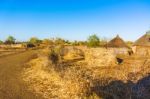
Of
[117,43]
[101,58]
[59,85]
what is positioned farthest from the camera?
[117,43]

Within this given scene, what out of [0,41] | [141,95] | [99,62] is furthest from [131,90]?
[0,41]

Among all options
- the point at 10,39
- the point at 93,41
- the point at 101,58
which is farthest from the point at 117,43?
the point at 10,39

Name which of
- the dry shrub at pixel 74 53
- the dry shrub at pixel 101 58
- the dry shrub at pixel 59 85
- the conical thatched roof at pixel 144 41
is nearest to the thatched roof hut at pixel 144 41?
the conical thatched roof at pixel 144 41

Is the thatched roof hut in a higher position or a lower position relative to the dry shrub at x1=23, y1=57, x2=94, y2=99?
higher

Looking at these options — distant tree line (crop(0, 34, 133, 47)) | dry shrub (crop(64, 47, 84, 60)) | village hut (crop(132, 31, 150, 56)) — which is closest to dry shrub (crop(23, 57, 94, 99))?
dry shrub (crop(64, 47, 84, 60))

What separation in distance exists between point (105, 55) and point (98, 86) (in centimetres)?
1290

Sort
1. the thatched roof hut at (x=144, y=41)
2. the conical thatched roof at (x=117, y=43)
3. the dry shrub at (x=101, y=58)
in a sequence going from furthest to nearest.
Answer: the conical thatched roof at (x=117, y=43), the thatched roof hut at (x=144, y=41), the dry shrub at (x=101, y=58)

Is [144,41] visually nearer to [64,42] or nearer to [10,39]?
[64,42]

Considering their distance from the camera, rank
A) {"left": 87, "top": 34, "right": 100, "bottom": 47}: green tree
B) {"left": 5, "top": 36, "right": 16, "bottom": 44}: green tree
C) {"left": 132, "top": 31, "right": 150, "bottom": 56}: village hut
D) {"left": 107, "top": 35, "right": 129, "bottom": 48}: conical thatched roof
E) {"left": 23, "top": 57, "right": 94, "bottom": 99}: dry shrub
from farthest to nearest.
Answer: {"left": 5, "top": 36, "right": 16, "bottom": 44}: green tree < {"left": 87, "top": 34, "right": 100, "bottom": 47}: green tree < {"left": 107, "top": 35, "right": 129, "bottom": 48}: conical thatched roof < {"left": 132, "top": 31, "right": 150, "bottom": 56}: village hut < {"left": 23, "top": 57, "right": 94, "bottom": 99}: dry shrub

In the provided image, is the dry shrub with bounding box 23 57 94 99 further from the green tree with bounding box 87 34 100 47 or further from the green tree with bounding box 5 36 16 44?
the green tree with bounding box 5 36 16 44

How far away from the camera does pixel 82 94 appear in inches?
356

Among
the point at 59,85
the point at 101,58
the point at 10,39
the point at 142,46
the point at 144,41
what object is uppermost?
the point at 10,39

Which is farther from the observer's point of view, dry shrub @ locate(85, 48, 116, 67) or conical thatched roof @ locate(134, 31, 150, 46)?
conical thatched roof @ locate(134, 31, 150, 46)

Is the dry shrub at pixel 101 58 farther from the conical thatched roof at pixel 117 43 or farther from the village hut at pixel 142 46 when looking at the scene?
the conical thatched roof at pixel 117 43
